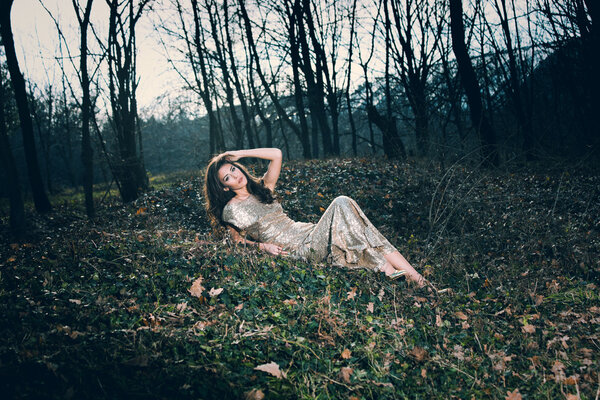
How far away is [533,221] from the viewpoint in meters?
5.73

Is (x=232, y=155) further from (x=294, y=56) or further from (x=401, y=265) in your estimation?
(x=294, y=56)

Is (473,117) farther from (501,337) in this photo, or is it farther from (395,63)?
(501,337)

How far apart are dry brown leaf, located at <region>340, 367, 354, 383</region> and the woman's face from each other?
2.92 meters

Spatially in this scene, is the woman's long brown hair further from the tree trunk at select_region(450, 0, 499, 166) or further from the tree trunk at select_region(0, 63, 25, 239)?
the tree trunk at select_region(450, 0, 499, 166)

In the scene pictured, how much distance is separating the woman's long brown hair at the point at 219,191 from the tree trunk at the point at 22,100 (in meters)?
7.45

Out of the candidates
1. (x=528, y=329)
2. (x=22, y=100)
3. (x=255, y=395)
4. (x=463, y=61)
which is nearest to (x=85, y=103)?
(x=22, y=100)

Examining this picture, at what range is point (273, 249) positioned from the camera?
433 cm

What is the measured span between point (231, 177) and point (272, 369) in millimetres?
2857

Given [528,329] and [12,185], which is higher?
[12,185]

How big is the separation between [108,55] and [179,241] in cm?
911

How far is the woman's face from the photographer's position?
4.63m

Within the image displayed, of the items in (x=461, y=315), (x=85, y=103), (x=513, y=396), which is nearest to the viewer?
(x=513, y=396)

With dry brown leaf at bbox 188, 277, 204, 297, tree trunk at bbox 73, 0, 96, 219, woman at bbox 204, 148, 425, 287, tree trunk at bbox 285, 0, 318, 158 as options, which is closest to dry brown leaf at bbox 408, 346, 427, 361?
woman at bbox 204, 148, 425, 287

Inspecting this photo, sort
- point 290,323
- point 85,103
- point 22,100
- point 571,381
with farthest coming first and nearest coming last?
1. point 22,100
2. point 85,103
3. point 290,323
4. point 571,381
